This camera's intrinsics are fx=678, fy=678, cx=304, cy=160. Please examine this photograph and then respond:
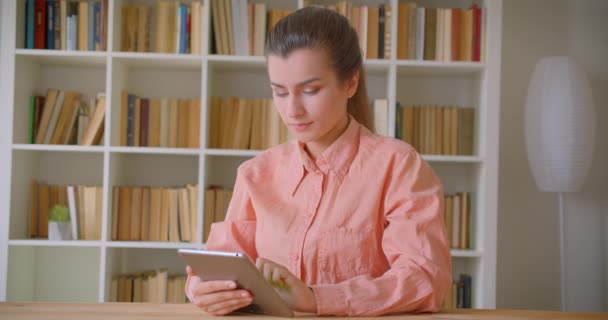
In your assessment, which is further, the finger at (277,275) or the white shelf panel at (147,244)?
the white shelf panel at (147,244)

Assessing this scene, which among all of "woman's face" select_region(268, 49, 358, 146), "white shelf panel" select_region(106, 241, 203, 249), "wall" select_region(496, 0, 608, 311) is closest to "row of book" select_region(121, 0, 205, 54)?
"white shelf panel" select_region(106, 241, 203, 249)

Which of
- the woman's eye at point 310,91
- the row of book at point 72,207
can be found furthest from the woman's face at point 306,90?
the row of book at point 72,207

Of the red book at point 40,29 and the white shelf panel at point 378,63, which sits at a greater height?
the red book at point 40,29

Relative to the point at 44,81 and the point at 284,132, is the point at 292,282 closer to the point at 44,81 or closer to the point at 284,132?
the point at 284,132

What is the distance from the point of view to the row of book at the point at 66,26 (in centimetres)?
317

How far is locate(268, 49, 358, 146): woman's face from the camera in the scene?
58.6 inches

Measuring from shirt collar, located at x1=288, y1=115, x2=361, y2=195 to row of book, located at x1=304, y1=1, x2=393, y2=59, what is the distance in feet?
5.15

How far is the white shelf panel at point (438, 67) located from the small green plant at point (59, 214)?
1683mm

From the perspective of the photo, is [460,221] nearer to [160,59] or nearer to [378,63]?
[378,63]

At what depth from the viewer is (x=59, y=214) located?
124 inches

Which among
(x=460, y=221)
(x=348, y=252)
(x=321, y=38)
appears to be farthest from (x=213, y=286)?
(x=460, y=221)

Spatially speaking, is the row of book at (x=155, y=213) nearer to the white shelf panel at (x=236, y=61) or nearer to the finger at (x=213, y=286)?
the white shelf panel at (x=236, y=61)

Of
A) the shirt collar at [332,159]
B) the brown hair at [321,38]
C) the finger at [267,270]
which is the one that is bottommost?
the finger at [267,270]

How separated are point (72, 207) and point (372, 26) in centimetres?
164
